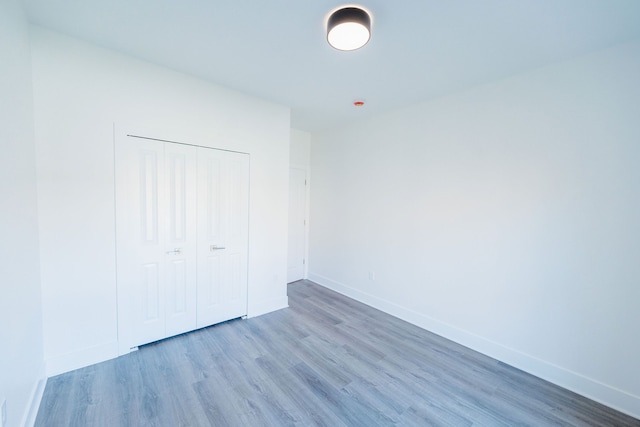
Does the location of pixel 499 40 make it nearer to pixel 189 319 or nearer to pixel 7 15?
pixel 7 15

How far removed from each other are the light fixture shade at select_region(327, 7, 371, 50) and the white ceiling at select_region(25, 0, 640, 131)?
6 centimetres

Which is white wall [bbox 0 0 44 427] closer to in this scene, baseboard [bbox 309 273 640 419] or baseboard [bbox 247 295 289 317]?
baseboard [bbox 247 295 289 317]

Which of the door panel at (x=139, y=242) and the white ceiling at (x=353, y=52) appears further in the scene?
the door panel at (x=139, y=242)

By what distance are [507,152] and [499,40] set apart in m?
1.01

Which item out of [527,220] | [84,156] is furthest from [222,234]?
[527,220]

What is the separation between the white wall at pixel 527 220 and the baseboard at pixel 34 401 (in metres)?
3.31

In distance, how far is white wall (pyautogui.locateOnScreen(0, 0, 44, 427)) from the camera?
135 cm

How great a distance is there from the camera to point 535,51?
2.05m

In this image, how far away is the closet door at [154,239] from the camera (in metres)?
2.34

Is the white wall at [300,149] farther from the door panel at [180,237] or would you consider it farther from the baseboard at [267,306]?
the baseboard at [267,306]

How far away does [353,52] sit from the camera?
2.14 meters

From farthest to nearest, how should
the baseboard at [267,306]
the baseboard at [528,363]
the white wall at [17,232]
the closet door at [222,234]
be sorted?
the baseboard at [267,306] → the closet door at [222,234] → the baseboard at [528,363] → the white wall at [17,232]

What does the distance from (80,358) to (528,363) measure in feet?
12.9

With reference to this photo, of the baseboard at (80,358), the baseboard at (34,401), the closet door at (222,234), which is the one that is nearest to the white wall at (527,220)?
the closet door at (222,234)
